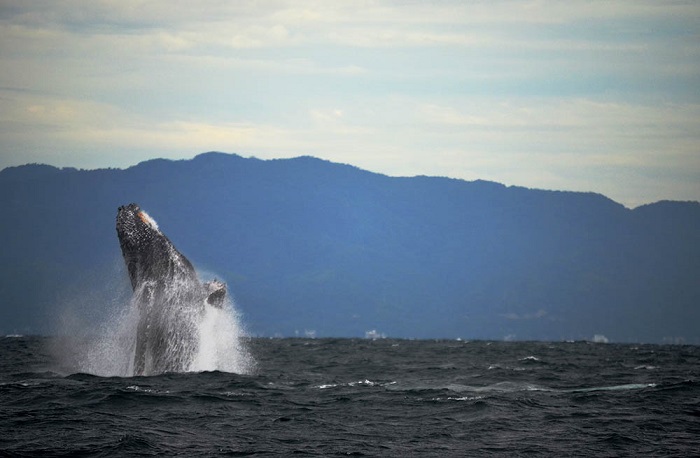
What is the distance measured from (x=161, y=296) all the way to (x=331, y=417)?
5.02 meters

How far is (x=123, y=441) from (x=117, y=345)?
968 cm

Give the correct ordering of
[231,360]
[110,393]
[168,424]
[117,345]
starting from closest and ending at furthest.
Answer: [168,424], [110,393], [117,345], [231,360]

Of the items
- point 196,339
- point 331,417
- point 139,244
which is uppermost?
point 139,244

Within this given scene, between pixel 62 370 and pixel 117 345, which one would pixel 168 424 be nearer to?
pixel 117 345

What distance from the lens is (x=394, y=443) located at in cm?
1631

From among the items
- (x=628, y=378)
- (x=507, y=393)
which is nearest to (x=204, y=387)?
(x=507, y=393)

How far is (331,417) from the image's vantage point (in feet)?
63.2

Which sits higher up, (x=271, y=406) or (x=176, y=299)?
(x=176, y=299)

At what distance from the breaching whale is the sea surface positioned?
1.96ft

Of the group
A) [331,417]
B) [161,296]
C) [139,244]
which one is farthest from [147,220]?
[331,417]

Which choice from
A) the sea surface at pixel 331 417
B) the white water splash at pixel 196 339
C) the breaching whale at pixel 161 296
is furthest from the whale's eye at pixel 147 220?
the sea surface at pixel 331 417

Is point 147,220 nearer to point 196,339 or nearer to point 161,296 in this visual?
point 161,296

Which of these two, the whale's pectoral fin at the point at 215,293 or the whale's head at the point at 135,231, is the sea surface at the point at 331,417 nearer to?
the whale's pectoral fin at the point at 215,293

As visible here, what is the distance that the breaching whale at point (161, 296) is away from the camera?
21.7m
